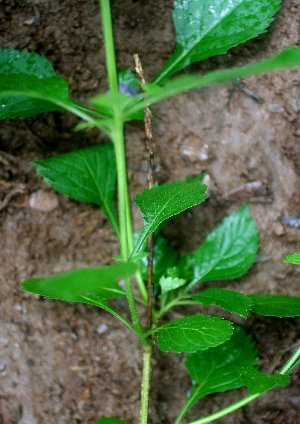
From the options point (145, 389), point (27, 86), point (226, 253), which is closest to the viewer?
point (27, 86)

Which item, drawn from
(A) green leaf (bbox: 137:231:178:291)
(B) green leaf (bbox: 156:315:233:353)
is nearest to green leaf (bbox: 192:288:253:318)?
(B) green leaf (bbox: 156:315:233:353)

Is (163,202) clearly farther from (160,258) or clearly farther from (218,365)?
(218,365)

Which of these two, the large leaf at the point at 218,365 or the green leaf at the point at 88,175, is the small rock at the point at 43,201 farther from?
the large leaf at the point at 218,365

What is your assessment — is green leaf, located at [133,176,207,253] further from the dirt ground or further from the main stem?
the dirt ground

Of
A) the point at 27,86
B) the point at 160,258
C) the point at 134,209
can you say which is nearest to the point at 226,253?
the point at 160,258

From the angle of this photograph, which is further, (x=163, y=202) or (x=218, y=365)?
(x=218, y=365)

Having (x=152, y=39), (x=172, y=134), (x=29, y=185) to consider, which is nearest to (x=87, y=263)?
(x=29, y=185)

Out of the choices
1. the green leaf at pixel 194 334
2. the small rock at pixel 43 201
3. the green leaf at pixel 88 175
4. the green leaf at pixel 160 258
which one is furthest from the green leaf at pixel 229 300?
the small rock at pixel 43 201
